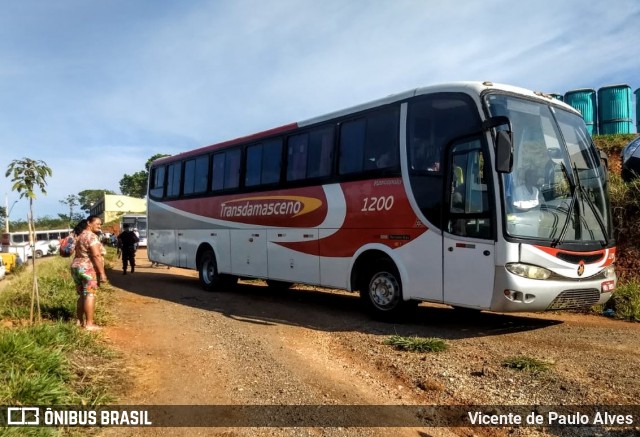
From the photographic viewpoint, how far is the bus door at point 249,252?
35.3 ft

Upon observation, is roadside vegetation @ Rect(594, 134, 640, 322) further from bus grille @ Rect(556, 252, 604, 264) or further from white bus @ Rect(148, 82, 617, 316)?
bus grille @ Rect(556, 252, 604, 264)

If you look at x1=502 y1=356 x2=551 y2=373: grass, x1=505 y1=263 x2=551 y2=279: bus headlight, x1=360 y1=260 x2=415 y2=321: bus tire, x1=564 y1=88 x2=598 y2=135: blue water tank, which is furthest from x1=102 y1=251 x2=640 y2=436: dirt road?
x1=564 y1=88 x2=598 y2=135: blue water tank

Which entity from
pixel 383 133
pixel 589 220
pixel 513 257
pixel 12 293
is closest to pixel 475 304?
pixel 513 257

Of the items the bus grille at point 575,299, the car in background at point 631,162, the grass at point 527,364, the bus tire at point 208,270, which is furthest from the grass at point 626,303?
the bus tire at point 208,270

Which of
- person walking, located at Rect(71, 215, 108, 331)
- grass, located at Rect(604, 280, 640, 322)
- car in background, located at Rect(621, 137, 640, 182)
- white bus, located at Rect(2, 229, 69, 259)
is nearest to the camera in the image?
person walking, located at Rect(71, 215, 108, 331)

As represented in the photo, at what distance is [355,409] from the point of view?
14.0ft

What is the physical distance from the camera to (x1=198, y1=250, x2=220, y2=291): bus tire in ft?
41.1

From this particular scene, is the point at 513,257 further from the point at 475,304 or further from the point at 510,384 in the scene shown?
the point at 510,384

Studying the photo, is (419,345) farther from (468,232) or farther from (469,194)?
(469,194)

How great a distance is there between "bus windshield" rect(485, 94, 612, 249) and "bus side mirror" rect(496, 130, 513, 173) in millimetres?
358

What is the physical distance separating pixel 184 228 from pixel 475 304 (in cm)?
940

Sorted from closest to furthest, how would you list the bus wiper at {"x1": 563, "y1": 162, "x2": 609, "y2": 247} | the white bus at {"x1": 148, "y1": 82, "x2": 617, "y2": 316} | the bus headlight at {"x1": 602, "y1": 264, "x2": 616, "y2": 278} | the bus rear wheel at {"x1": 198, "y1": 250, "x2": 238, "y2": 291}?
the white bus at {"x1": 148, "y1": 82, "x2": 617, "y2": 316}, the bus wiper at {"x1": 563, "y1": 162, "x2": 609, "y2": 247}, the bus headlight at {"x1": 602, "y1": 264, "x2": 616, "y2": 278}, the bus rear wheel at {"x1": 198, "y1": 250, "x2": 238, "y2": 291}

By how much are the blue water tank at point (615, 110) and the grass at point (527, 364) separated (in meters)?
14.8

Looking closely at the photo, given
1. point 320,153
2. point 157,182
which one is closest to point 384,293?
point 320,153
